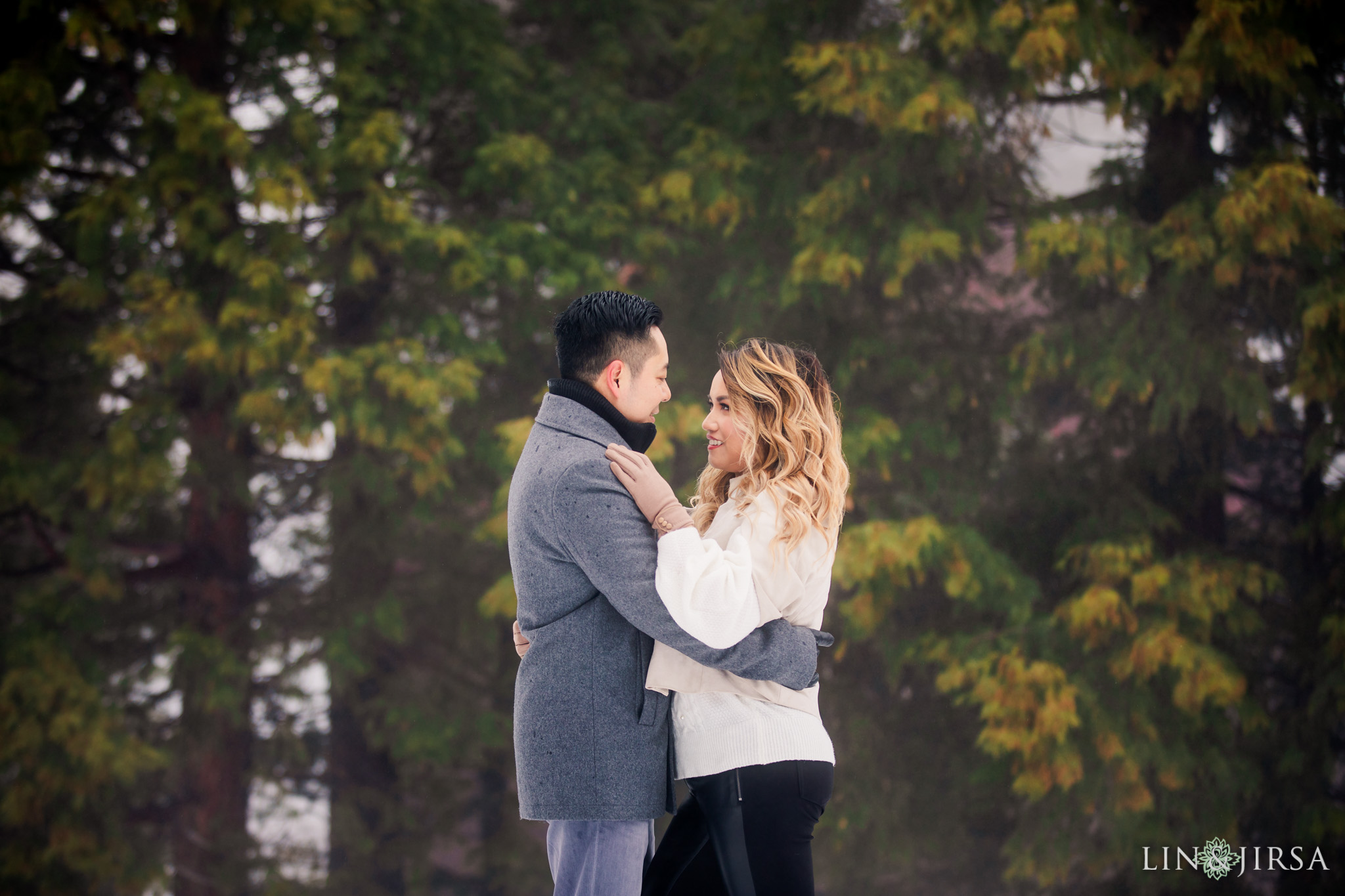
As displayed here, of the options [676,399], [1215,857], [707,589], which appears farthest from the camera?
[676,399]

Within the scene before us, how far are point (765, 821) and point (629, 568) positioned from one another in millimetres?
713

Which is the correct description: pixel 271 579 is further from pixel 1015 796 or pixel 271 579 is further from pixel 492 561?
pixel 1015 796

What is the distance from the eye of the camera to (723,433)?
2939mm

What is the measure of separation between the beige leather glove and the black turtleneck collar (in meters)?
0.13

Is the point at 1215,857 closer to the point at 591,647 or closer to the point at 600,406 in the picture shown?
the point at 591,647

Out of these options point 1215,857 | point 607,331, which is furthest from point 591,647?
point 1215,857

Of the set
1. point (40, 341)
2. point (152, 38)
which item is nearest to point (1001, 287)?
point (152, 38)

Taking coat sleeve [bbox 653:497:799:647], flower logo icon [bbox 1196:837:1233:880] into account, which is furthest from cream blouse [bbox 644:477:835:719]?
flower logo icon [bbox 1196:837:1233:880]

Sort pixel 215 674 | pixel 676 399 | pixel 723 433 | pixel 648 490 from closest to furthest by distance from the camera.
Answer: pixel 648 490 → pixel 723 433 → pixel 215 674 → pixel 676 399

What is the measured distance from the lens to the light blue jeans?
8.67 ft

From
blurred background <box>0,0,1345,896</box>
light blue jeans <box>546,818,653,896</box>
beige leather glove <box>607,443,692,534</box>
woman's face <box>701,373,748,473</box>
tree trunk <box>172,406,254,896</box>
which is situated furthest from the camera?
tree trunk <box>172,406,254,896</box>

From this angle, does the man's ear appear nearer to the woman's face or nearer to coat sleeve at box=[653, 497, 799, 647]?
the woman's face

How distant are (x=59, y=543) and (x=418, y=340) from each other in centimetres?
382

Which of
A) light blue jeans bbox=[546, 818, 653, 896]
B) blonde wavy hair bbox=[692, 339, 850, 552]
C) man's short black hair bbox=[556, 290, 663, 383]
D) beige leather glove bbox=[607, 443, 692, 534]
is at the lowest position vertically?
light blue jeans bbox=[546, 818, 653, 896]
